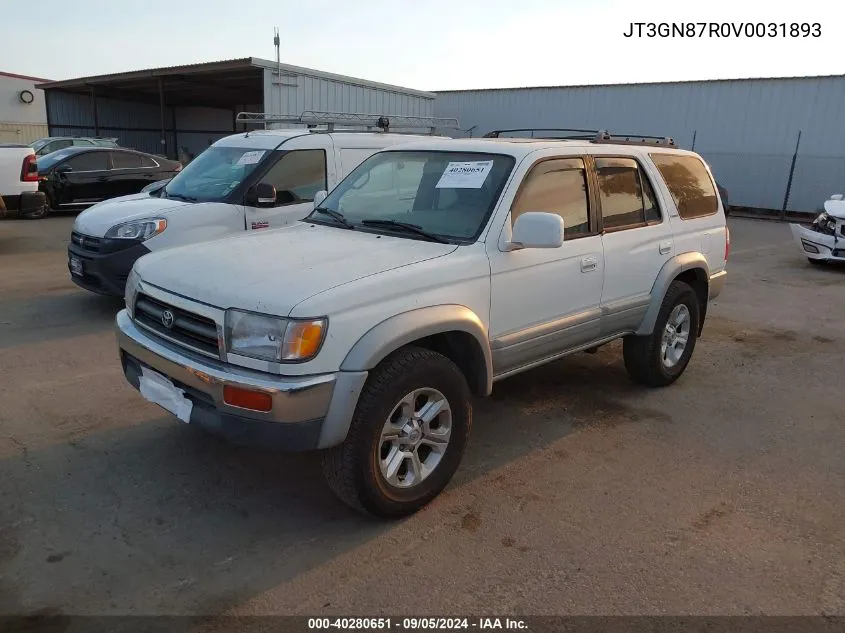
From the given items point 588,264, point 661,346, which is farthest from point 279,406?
point 661,346

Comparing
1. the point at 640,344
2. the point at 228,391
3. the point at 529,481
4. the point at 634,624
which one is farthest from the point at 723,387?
the point at 228,391

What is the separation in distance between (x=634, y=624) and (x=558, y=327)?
1.87 meters

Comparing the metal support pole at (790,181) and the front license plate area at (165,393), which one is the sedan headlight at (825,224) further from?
the front license plate area at (165,393)

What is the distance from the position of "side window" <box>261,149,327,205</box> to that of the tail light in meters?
5.55

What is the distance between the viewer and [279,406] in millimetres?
2838

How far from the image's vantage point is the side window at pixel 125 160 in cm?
1438

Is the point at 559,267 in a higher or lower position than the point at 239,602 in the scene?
higher

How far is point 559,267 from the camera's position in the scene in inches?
158

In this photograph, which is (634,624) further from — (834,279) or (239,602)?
(834,279)

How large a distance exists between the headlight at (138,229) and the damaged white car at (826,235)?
394 inches

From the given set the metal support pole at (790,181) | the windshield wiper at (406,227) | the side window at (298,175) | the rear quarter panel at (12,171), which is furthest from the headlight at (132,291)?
the metal support pole at (790,181)

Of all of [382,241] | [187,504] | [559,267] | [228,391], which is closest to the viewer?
[228,391]

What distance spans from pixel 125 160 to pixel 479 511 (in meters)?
13.7

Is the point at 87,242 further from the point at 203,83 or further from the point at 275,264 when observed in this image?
the point at 203,83
